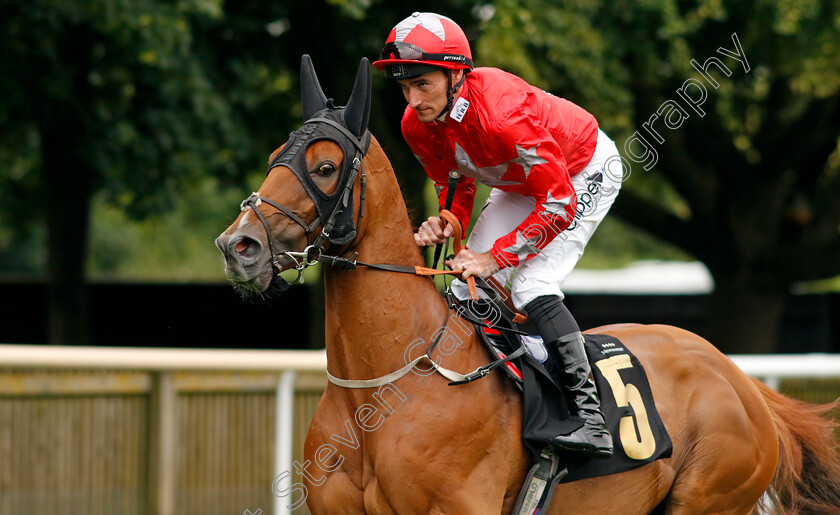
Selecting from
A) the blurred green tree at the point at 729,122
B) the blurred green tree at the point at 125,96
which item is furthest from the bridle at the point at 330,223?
the blurred green tree at the point at 729,122

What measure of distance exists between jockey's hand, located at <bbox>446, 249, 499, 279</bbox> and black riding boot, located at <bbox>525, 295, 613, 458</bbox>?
24 cm

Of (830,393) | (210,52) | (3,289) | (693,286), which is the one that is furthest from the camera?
(693,286)

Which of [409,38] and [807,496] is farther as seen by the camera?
[807,496]

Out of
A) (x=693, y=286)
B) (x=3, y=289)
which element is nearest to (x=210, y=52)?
(x=3, y=289)

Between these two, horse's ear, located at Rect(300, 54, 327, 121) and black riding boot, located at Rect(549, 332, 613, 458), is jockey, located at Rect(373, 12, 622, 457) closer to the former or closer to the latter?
black riding boot, located at Rect(549, 332, 613, 458)

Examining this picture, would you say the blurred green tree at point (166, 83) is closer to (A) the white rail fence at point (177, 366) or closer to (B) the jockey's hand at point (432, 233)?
(A) the white rail fence at point (177, 366)

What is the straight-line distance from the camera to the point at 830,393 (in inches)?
271

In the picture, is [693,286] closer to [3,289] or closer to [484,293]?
[3,289]

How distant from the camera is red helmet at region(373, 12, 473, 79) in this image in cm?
324

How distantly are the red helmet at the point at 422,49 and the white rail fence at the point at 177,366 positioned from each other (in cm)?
274

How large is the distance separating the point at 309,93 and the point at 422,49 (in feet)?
1.49

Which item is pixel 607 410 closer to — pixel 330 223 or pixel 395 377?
pixel 395 377

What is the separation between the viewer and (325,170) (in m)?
2.96

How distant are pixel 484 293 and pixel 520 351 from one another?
0.33 m
